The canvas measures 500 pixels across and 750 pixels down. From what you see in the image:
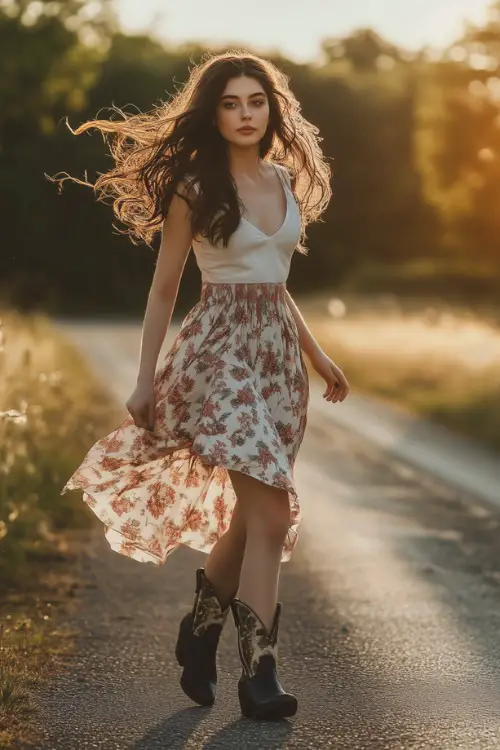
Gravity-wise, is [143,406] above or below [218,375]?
below

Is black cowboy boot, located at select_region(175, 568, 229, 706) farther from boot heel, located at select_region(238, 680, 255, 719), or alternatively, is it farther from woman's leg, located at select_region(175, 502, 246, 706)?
boot heel, located at select_region(238, 680, 255, 719)

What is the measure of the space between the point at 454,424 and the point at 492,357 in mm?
6475

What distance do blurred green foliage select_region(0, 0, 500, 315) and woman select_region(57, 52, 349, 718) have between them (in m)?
28.5

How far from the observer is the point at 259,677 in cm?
454

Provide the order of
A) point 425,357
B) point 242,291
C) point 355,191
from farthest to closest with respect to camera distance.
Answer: point 355,191
point 425,357
point 242,291

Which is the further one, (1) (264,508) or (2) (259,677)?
(1) (264,508)

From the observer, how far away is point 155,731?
446 cm

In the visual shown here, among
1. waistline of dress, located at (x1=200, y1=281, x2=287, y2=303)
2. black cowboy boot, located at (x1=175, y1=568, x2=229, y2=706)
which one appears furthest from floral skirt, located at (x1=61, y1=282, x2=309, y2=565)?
black cowboy boot, located at (x1=175, y1=568, x2=229, y2=706)

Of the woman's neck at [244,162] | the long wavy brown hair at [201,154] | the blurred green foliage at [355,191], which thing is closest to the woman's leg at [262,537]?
the long wavy brown hair at [201,154]

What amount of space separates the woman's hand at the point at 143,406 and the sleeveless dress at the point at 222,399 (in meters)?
0.04

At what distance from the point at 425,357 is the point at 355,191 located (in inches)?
979

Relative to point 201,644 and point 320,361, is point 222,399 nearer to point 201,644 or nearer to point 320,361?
point 320,361

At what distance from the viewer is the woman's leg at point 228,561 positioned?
4.86 m

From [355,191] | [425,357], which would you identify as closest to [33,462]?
[425,357]
